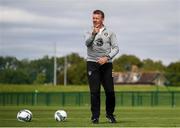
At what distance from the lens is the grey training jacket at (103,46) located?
1496 cm

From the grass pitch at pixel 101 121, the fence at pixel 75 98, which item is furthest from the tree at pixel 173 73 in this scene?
the grass pitch at pixel 101 121

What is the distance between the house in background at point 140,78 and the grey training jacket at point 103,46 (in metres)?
145

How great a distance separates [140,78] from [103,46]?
497 feet

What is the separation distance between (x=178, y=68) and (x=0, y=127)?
15530cm

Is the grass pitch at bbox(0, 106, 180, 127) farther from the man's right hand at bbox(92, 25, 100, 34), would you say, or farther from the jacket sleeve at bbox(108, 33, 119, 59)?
the man's right hand at bbox(92, 25, 100, 34)

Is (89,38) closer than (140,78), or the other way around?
(89,38)

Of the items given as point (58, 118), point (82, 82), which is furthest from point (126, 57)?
point (58, 118)

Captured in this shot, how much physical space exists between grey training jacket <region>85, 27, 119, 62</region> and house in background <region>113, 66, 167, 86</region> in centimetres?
14452

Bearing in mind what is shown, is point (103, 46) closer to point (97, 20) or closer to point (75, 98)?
point (97, 20)

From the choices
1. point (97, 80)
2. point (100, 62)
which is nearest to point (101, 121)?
point (97, 80)

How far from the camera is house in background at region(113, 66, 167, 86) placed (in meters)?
162

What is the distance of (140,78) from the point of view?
166000mm

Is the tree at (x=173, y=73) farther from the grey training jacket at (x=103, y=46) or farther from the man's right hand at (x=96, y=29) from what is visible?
the man's right hand at (x=96, y=29)

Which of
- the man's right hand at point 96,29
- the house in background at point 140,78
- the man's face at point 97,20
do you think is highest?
the man's face at point 97,20
